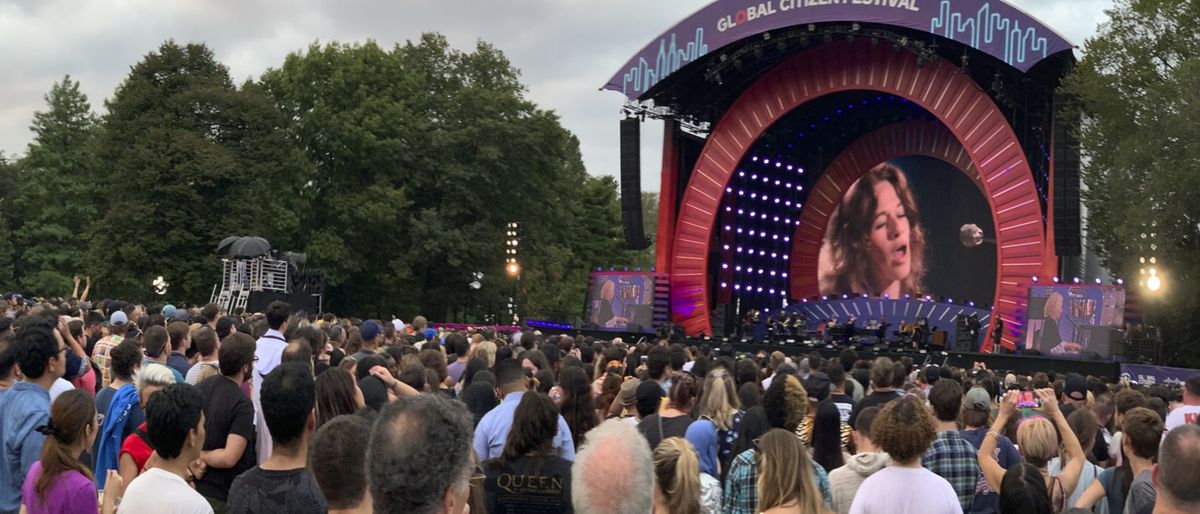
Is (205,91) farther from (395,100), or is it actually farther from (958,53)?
(958,53)

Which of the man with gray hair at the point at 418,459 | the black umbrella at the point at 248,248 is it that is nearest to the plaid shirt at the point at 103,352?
the man with gray hair at the point at 418,459

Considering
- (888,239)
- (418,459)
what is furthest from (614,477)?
(888,239)

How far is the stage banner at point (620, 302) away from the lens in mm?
32531

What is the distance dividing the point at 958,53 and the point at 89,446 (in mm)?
27362

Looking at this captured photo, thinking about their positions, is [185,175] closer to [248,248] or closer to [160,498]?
[248,248]

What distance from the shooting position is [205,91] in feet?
133

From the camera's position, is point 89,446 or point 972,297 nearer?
point 89,446

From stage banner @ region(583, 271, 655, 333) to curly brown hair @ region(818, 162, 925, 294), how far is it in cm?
729

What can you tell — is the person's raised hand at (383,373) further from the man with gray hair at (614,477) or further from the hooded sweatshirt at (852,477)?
the man with gray hair at (614,477)

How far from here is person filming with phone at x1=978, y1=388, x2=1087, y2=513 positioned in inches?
190

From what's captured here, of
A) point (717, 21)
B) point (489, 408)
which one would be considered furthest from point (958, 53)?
point (489, 408)

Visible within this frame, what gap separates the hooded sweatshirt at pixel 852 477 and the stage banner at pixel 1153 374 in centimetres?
1918

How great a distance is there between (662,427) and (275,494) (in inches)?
112

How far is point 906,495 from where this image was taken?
15.0 feet
